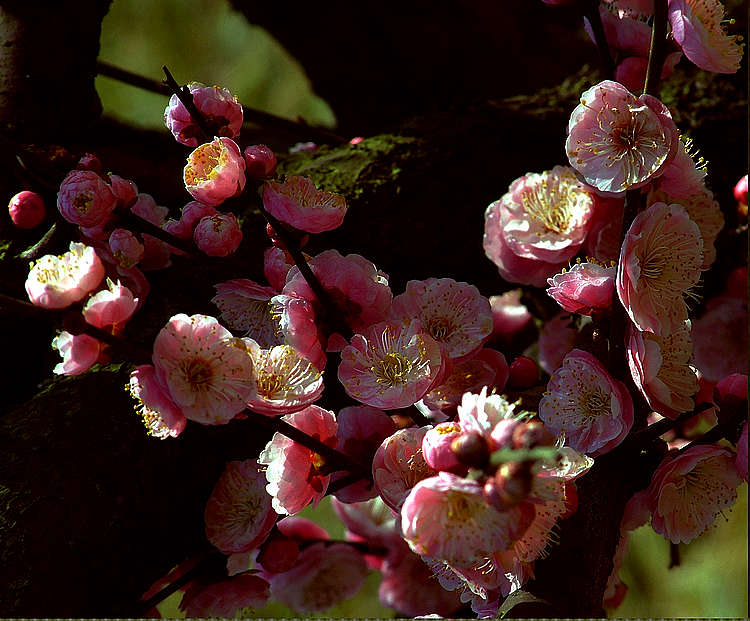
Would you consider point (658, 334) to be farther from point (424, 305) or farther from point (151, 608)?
point (151, 608)

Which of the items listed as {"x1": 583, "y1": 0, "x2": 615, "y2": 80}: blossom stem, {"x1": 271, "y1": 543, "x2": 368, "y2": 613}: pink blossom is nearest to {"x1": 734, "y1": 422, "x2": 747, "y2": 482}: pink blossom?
{"x1": 583, "y1": 0, "x2": 615, "y2": 80}: blossom stem

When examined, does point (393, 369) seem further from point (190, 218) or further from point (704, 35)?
point (704, 35)

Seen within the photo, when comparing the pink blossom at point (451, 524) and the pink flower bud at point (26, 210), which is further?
the pink flower bud at point (26, 210)

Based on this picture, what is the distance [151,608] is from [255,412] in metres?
0.25

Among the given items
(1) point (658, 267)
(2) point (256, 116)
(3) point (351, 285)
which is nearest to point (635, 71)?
(1) point (658, 267)

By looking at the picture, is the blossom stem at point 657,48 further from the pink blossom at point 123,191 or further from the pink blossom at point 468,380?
the pink blossom at point 123,191

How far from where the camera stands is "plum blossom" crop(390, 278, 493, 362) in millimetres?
538

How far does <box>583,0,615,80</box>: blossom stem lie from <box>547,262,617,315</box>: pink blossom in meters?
0.16

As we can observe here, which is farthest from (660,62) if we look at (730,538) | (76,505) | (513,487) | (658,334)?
(730,538)

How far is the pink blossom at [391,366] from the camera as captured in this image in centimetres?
47

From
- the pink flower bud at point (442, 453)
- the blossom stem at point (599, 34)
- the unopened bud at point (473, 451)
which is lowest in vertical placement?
the pink flower bud at point (442, 453)

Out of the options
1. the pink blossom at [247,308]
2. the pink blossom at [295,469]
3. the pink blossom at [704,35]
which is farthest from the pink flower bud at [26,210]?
the pink blossom at [704,35]

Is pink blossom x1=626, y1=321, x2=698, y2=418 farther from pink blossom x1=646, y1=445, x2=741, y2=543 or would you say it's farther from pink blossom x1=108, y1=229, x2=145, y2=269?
pink blossom x1=108, y1=229, x2=145, y2=269

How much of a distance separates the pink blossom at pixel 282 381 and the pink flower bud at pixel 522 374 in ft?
0.62
